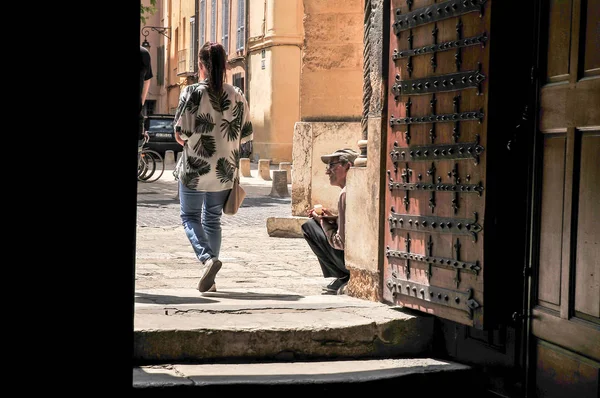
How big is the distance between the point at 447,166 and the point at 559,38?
3.23ft

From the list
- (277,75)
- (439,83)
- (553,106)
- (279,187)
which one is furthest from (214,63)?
(277,75)

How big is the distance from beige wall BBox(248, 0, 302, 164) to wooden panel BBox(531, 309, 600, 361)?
25113 mm

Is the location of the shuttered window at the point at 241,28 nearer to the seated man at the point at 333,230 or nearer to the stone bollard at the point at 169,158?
the stone bollard at the point at 169,158

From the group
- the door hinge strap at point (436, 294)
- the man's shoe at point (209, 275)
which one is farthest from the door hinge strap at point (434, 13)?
the man's shoe at point (209, 275)

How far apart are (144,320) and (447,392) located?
1635mm

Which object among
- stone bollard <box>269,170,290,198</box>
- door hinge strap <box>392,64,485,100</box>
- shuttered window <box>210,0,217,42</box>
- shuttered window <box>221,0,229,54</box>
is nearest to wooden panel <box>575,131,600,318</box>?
door hinge strap <box>392,64,485,100</box>

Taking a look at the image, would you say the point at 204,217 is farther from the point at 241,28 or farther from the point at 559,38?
the point at 241,28

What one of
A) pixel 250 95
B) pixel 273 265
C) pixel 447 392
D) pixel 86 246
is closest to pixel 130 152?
pixel 86 246

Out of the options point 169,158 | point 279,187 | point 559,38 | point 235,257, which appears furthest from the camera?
point 169,158

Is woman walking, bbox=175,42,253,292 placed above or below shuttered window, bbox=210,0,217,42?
below

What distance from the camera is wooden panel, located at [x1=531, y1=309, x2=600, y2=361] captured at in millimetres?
5316

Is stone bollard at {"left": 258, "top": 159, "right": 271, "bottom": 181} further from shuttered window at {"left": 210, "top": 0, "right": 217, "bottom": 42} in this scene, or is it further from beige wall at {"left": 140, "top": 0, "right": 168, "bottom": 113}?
beige wall at {"left": 140, "top": 0, "right": 168, "bottom": 113}

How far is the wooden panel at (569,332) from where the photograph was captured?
5.32 metres

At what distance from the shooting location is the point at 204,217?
25.8 ft
